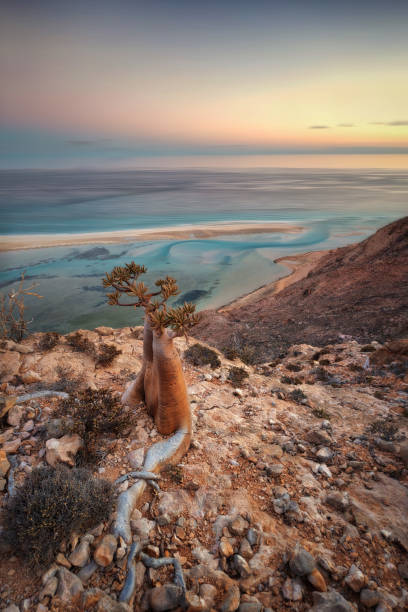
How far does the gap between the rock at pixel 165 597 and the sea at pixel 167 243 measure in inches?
264

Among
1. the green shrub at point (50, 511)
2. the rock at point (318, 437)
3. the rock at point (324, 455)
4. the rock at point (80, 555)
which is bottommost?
the rock at point (318, 437)

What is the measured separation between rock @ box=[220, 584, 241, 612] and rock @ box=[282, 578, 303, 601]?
48 cm

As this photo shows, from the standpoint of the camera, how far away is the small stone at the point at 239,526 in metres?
3.36

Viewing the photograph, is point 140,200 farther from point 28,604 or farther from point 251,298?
point 28,604

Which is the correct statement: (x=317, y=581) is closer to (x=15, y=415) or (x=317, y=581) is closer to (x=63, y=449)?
(x=63, y=449)

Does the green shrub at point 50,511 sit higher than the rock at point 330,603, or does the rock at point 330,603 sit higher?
the green shrub at point 50,511

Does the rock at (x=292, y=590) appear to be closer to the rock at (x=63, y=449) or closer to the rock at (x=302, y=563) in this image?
the rock at (x=302, y=563)

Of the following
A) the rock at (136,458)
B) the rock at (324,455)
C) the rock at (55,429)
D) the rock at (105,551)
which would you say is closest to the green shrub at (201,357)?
the rock at (324,455)

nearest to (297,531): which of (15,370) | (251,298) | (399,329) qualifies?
(15,370)

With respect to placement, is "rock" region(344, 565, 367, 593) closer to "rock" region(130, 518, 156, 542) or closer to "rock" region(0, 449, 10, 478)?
"rock" region(130, 518, 156, 542)

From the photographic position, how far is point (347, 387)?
835cm

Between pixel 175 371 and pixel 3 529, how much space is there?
266 centimetres

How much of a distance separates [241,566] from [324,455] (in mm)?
2467

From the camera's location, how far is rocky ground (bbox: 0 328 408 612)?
275 centimetres
